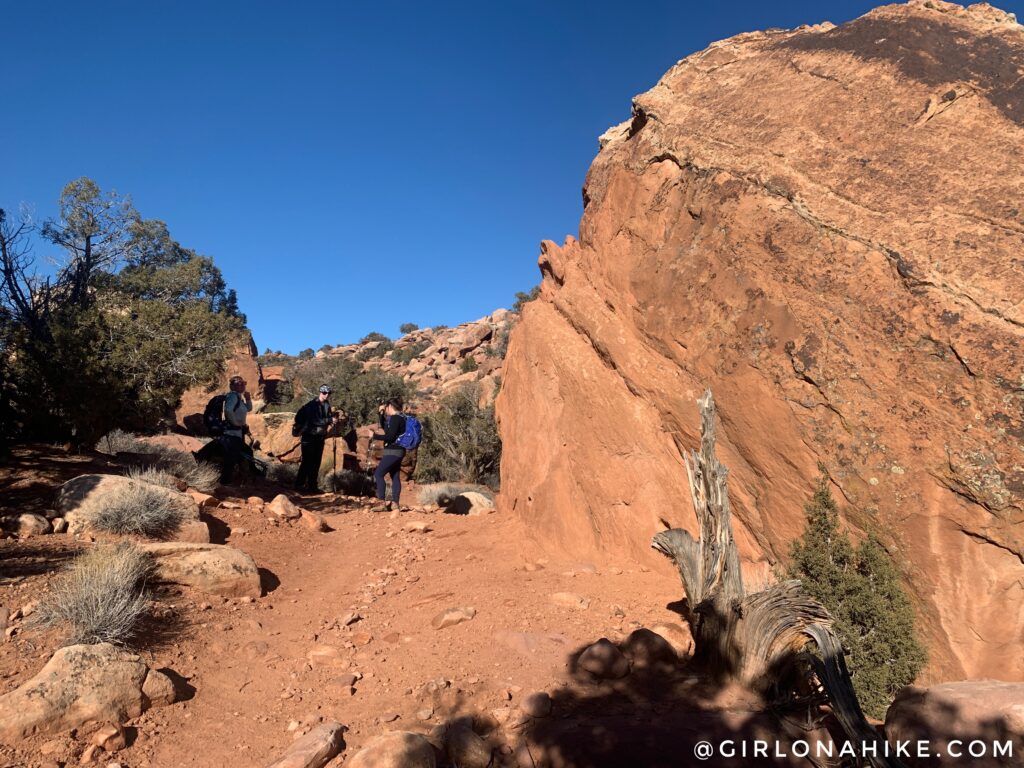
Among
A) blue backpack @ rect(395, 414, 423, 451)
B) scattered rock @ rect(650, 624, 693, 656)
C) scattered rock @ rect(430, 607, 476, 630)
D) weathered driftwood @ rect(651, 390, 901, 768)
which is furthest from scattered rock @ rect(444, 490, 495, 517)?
weathered driftwood @ rect(651, 390, 901, 768)

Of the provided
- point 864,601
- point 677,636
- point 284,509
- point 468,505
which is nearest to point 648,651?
point 677,636

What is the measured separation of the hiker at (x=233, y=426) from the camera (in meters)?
9.85

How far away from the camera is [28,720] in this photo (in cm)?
326

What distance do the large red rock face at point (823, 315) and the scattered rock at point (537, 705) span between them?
2314 millimetres

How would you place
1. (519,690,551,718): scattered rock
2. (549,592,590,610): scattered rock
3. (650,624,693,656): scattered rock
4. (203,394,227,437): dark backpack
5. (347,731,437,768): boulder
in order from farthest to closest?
1. (203,394,227,437): dark backpack
2. (549,592,590,610): scattered rock
3. (650,624,693,656): scattered rock
4. (519,690,551,718): scattered rock
5. (347,731,437,768): boulder

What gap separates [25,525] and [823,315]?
25.9ft

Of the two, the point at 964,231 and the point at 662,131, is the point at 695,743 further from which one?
the point at 662,131

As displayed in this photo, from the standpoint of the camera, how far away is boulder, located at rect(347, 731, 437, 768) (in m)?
3.09

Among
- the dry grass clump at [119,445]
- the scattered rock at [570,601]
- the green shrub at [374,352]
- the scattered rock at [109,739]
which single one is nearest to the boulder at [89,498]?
the scattered rock at [109,739]

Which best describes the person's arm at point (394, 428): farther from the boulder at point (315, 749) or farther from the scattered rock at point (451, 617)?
the boulder at point (315, 749)

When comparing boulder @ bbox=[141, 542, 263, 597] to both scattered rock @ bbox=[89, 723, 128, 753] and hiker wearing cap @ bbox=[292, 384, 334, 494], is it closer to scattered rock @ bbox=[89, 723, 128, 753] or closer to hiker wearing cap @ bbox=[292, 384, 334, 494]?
scattered rock @ bbox=[89, 723, 128, 753]

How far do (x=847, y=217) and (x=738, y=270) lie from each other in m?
0.95

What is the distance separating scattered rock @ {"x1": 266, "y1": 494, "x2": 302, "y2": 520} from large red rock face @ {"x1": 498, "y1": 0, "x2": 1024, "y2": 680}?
364 cm

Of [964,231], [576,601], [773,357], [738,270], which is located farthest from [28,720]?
[964,231]
